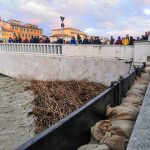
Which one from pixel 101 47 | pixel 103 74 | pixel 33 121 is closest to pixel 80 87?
pixel 103 74

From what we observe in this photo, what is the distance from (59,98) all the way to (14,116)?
2183 mm

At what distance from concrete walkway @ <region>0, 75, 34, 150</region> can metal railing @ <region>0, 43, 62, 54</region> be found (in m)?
2.30

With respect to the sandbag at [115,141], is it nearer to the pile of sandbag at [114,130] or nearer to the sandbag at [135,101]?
the pile of sandbag at [114,130]

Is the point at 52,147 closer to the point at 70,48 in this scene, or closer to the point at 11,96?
the point at 70,48

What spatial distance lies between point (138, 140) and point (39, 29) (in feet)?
312

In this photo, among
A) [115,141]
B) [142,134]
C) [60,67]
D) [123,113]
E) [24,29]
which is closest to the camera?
[142,134]

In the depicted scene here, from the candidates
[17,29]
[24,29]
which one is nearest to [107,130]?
[17,29]

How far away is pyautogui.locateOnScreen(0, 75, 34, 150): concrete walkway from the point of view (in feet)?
27.5

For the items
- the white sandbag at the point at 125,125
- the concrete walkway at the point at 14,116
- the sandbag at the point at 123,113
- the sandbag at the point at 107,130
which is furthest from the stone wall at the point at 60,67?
the sandbag at the point at 107,130

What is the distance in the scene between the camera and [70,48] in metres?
13.4

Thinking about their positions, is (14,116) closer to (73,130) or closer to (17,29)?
(73,130)

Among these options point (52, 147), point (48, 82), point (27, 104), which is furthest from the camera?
point (48, 82)

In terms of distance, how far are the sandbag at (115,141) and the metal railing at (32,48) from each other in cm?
1180

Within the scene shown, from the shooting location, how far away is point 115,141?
2.53 meters
